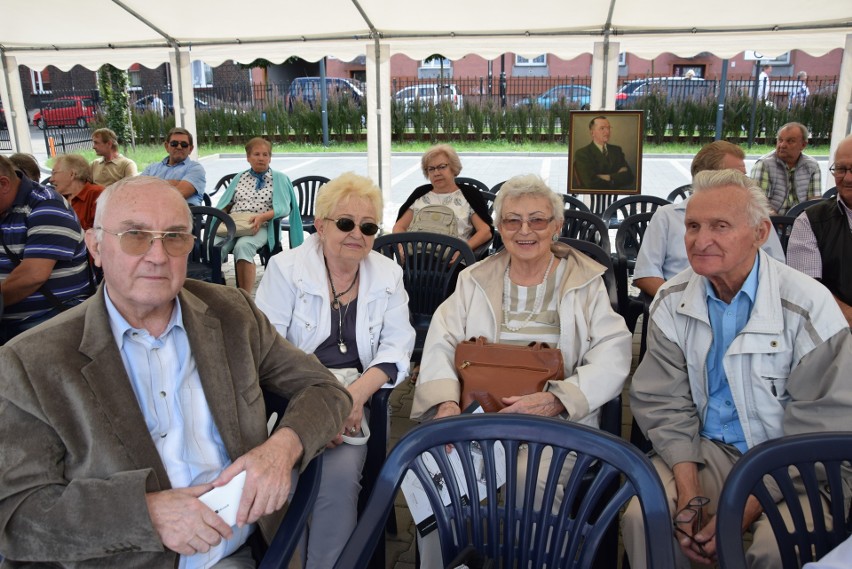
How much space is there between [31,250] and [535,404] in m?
2.21

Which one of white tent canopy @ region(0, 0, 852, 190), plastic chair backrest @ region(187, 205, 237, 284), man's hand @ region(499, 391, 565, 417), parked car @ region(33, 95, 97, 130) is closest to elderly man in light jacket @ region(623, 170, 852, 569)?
man's hand @ region(499, 391, 565, 417)

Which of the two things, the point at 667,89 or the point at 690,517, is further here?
the point at 667,89

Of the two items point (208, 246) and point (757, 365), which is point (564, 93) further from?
point (757, 365)

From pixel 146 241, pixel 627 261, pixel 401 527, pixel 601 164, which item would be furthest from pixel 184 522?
pixel 601 164

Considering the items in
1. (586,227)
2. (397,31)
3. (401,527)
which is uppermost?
(397,31)

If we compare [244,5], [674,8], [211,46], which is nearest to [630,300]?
[674,8]

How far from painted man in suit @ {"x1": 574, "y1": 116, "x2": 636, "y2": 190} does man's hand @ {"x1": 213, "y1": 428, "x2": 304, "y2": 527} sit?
16.5 feet

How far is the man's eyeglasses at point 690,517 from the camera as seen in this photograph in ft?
5.66

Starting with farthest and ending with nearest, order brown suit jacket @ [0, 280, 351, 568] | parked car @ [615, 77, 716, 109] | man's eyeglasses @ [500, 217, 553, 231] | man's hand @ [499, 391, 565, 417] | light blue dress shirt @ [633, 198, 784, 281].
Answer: parked car @ [615, 77, 716, 109]
light blue dress shirt @ [633, 198, 784, 281]
man's eyeglasses @ [500, 217, 553, 231]
man's hand @ [499, 391, 565, 417]
brown suit jacket @ [0, 280, 351, 568]

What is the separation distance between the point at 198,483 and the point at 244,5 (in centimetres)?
592

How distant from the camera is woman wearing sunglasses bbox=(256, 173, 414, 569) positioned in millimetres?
2430

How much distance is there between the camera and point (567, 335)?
2305mm

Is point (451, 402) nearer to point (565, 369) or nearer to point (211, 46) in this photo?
point (565, 369)

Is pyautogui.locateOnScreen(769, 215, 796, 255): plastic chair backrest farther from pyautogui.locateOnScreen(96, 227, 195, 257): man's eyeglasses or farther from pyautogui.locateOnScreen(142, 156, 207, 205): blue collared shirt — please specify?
pyautogui.locateOnScreen(142, 156, 207, 205): blue collared shirt
